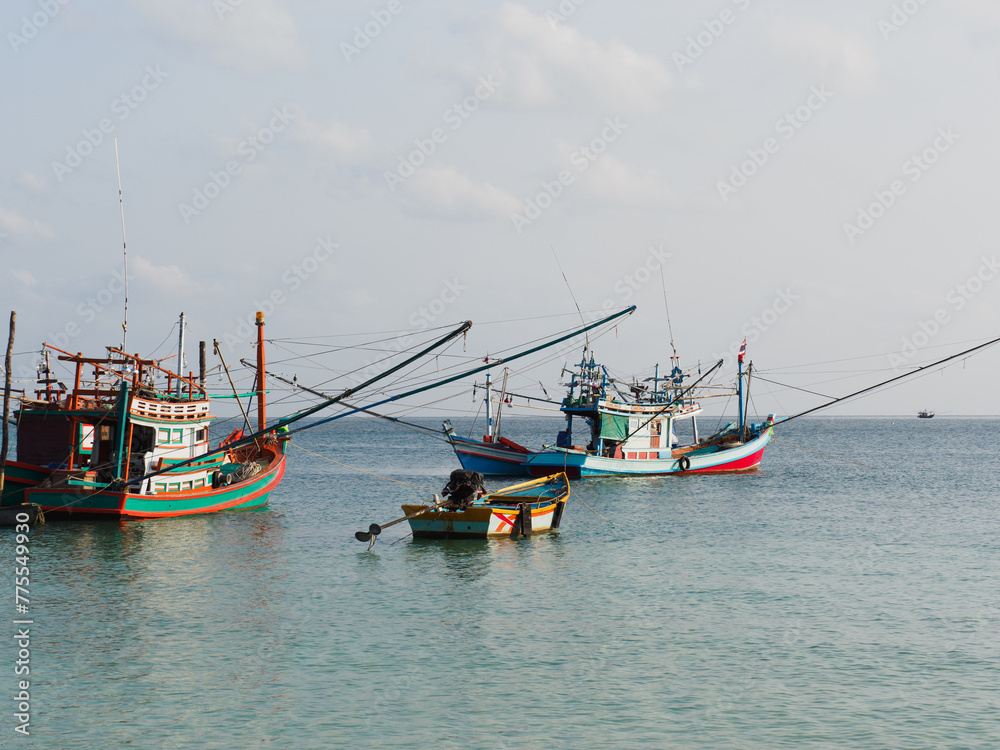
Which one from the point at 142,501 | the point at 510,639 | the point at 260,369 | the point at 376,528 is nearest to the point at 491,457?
the point at 260,369

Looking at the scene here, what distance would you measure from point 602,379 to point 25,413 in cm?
3303

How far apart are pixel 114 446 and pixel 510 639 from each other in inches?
831

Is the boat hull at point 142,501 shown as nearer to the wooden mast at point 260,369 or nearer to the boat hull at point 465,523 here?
the wooden mast at point 260,369

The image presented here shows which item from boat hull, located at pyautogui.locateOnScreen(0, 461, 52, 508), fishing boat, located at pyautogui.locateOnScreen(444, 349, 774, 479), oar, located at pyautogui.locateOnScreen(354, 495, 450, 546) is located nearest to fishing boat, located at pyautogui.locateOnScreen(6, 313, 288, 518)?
boat hull, located at pyautogui.locateOnScreen(0, 461, 52, 508)

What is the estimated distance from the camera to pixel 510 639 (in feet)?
59.9

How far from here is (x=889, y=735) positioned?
43.9 ft

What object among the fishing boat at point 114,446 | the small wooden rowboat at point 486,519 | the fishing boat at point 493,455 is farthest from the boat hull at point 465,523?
the fishing boat at point 493,455

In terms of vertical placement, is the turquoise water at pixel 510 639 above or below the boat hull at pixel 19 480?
below

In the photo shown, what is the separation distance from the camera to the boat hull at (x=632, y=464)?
54.6 metres

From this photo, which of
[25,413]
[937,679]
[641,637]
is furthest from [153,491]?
[937,679]

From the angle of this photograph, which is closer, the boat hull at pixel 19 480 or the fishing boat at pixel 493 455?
the boat hull at pixel 19 480

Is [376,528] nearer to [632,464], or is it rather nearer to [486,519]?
[486,519]

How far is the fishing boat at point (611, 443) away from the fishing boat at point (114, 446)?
19.1m

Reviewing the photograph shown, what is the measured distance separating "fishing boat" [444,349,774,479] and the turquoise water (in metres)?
20.1
